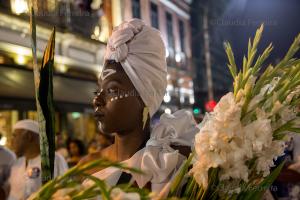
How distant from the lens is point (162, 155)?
1.44 metres

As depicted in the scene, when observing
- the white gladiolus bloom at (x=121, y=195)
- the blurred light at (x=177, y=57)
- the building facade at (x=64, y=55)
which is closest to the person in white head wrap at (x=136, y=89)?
the white gladiolus bloom at (x=121, y=195)

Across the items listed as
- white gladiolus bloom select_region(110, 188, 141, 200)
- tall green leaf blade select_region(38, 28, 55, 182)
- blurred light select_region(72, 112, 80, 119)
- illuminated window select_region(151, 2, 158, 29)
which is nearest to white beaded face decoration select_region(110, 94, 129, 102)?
tall green leaf blade select_region(38, 28, 55, 182)

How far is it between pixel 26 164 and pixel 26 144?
0.69 feet

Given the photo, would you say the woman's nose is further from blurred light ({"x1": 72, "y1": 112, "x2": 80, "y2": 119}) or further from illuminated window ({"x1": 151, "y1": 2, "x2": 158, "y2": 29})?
illuminated window ({"x1": 151, "y1": 2, "x2": 158, "y2": 29})

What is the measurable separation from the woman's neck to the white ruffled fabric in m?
0.07

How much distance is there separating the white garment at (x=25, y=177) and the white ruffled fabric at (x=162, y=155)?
68.7 inches

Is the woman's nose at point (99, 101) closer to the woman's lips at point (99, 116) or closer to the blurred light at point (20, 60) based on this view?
the woman's lips at point (99, 116)

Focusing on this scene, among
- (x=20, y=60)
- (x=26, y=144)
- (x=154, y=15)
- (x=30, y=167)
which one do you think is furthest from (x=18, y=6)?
(x=154, y=15)

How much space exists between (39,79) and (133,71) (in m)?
0.59

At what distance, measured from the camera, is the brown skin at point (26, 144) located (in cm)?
359

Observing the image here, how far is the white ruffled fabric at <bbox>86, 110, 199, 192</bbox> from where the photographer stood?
1387mm

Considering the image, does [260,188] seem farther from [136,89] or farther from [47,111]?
[136,89]

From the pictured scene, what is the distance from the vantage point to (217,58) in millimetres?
29188

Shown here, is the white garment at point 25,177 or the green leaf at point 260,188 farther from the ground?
the green leaf at point 260,188
